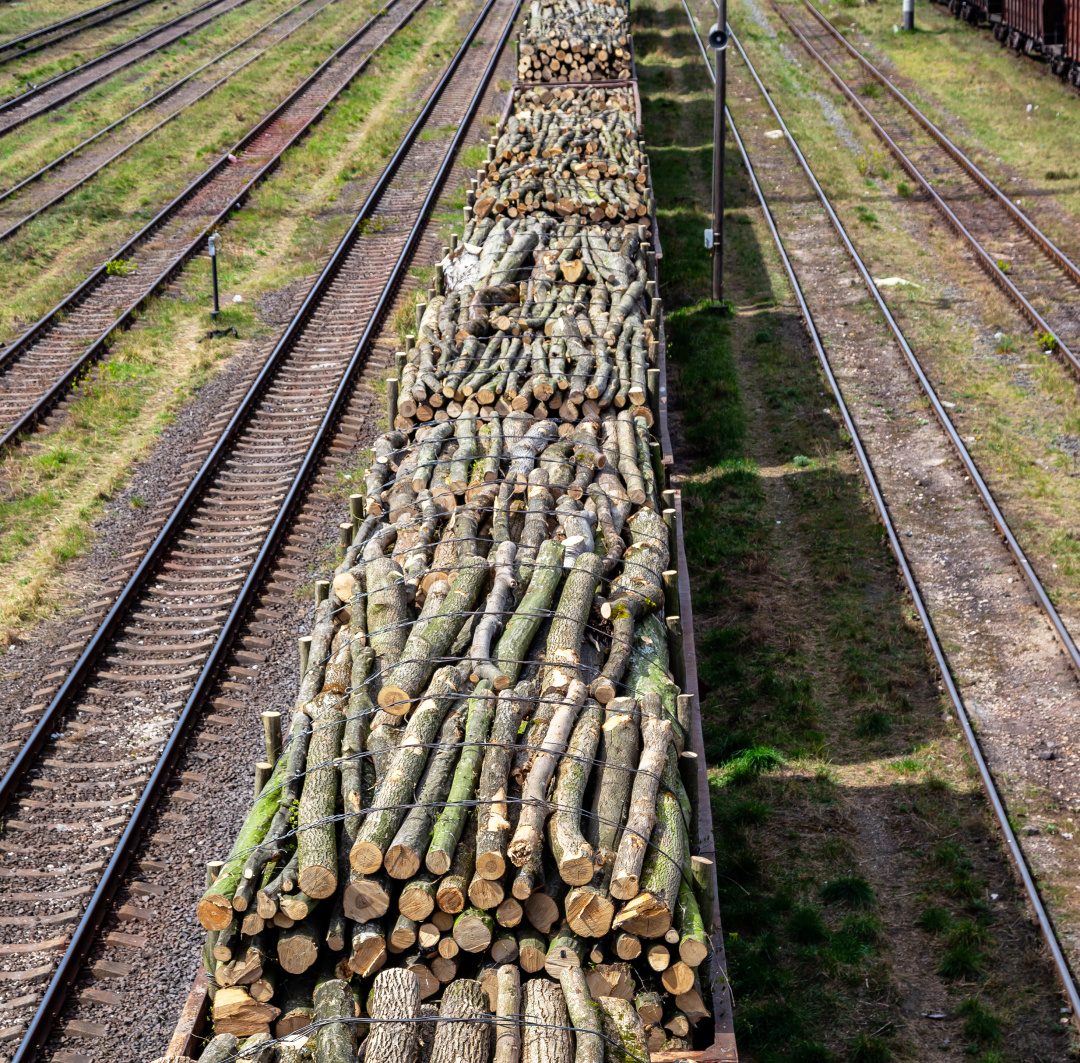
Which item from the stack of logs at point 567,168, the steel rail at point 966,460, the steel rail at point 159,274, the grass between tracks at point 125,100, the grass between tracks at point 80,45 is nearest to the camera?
the steel rail at point 966,460

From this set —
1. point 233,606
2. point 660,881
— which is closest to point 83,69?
point 233,606

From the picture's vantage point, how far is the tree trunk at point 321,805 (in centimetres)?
576

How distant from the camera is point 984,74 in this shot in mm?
31578

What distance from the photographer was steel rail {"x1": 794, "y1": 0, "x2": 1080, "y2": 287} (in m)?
19.4

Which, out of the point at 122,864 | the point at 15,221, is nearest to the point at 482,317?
the point at 122,864

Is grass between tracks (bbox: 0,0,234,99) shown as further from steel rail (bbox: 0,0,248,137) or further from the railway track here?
the railway track

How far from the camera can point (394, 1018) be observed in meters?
5.24

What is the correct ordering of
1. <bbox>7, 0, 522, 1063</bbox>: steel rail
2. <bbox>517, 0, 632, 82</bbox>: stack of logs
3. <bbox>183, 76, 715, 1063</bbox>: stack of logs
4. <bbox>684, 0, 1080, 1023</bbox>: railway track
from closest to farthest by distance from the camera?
<bbox>183, 76, 715, 1063</bbox>: stack of logs, <bbox>7, 0, 522, 1063</bbox>: steel rail, <bbox>684, 0, 1080, 1023</bbox>: railway track, <bbox>517, 0, 632, 82</bbox>: stack of logs

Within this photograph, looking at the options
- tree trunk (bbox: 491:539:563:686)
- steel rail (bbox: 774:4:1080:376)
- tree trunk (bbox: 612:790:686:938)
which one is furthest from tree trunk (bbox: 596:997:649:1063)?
steel rail (bbox: 774:4:1080:376)

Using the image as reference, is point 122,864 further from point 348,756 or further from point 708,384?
point 708,384

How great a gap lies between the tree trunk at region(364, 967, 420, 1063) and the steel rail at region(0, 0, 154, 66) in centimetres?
3465

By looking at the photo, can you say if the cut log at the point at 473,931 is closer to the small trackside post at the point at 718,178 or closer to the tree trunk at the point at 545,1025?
the tree trunk at the point at 545,1025

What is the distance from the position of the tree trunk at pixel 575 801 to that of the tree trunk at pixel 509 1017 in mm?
531

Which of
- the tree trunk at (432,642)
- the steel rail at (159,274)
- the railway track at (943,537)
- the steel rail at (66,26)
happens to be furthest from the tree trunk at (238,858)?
the steel rail at (66,26)
